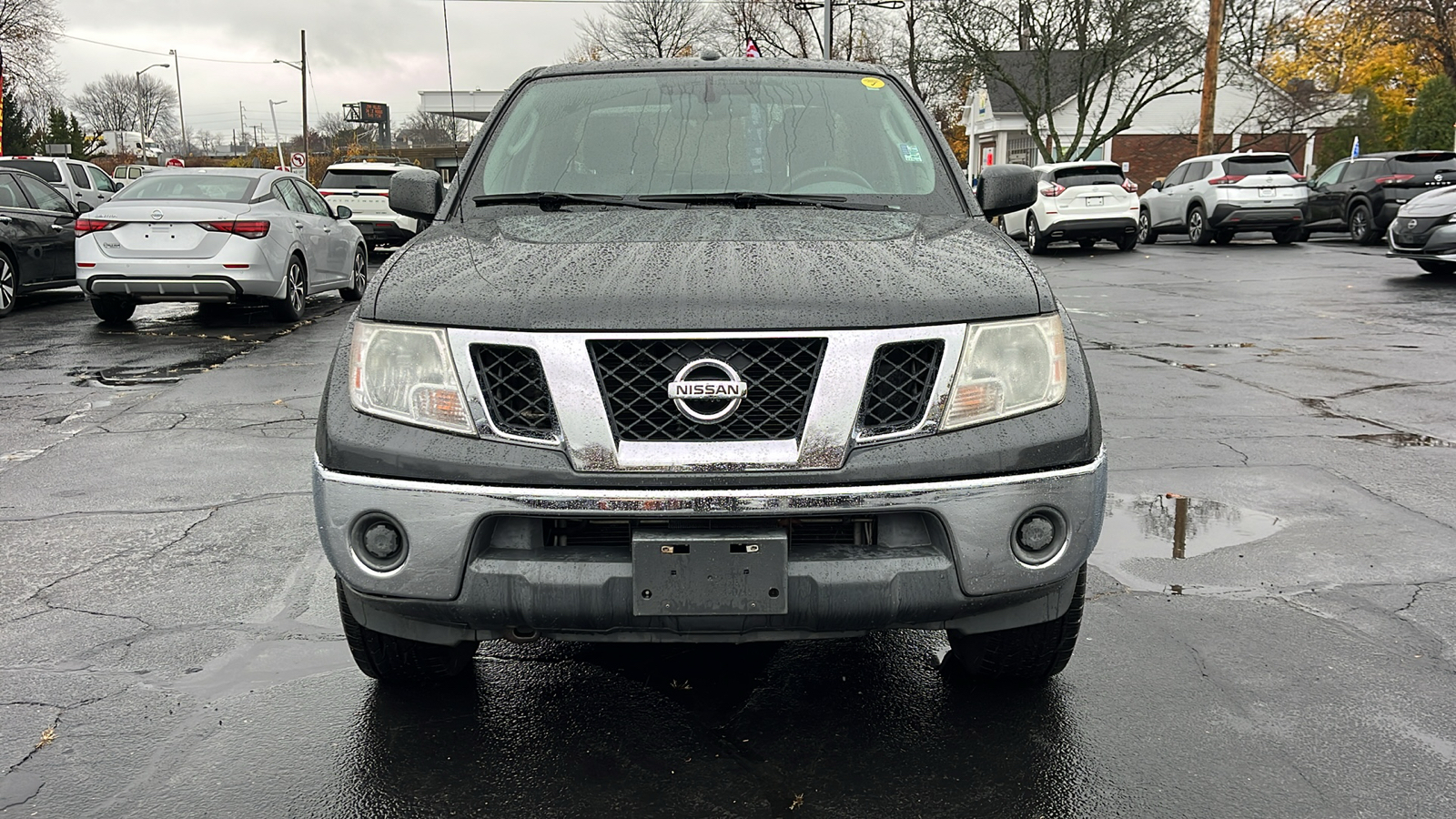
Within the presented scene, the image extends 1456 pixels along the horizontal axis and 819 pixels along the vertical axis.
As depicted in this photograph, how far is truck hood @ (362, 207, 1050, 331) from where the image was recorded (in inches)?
102

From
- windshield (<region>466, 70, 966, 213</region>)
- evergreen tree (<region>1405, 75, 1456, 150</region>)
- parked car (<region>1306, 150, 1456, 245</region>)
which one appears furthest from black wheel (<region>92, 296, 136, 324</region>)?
evergreen tree (<region>1405, 75, 1456, 150</region>)

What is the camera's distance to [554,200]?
12.1 feet

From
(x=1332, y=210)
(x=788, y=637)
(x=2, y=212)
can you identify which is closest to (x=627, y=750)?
(x=788, y=637)

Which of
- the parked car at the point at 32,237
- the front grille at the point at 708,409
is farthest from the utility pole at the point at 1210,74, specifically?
the front grille at the point at 708,409

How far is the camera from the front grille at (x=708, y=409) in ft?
8.40

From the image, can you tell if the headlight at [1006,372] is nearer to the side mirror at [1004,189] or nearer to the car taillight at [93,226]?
the side mirror at [1004,189]

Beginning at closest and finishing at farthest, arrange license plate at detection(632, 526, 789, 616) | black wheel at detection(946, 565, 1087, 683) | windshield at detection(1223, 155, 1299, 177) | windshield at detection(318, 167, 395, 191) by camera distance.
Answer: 1. license plate at detection(632, 526, 789, 616)
2. black wheel at detection(946, 565, 1087, 683)
3. windshield at detection(318, 167, 395, 191)
4. windshield at detection(1223, 155, 1299, 177)

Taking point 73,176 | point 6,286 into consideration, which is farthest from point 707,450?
point 73,176

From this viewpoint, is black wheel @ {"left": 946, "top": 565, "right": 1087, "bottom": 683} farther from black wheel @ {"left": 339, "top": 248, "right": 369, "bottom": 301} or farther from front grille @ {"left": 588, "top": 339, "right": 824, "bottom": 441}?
black wheel @ {"left": 339, "top": 248, "right": 369, "bottom": 301}

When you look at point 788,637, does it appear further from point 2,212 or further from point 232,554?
point 2,212

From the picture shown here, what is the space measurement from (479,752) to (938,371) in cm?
143

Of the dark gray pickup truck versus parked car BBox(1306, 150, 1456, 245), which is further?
parked car BBox(1306, 150, 1456, 245)

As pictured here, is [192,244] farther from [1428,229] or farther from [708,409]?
[1428,229]

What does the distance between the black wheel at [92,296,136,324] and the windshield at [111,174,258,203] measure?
1074 millimetres
